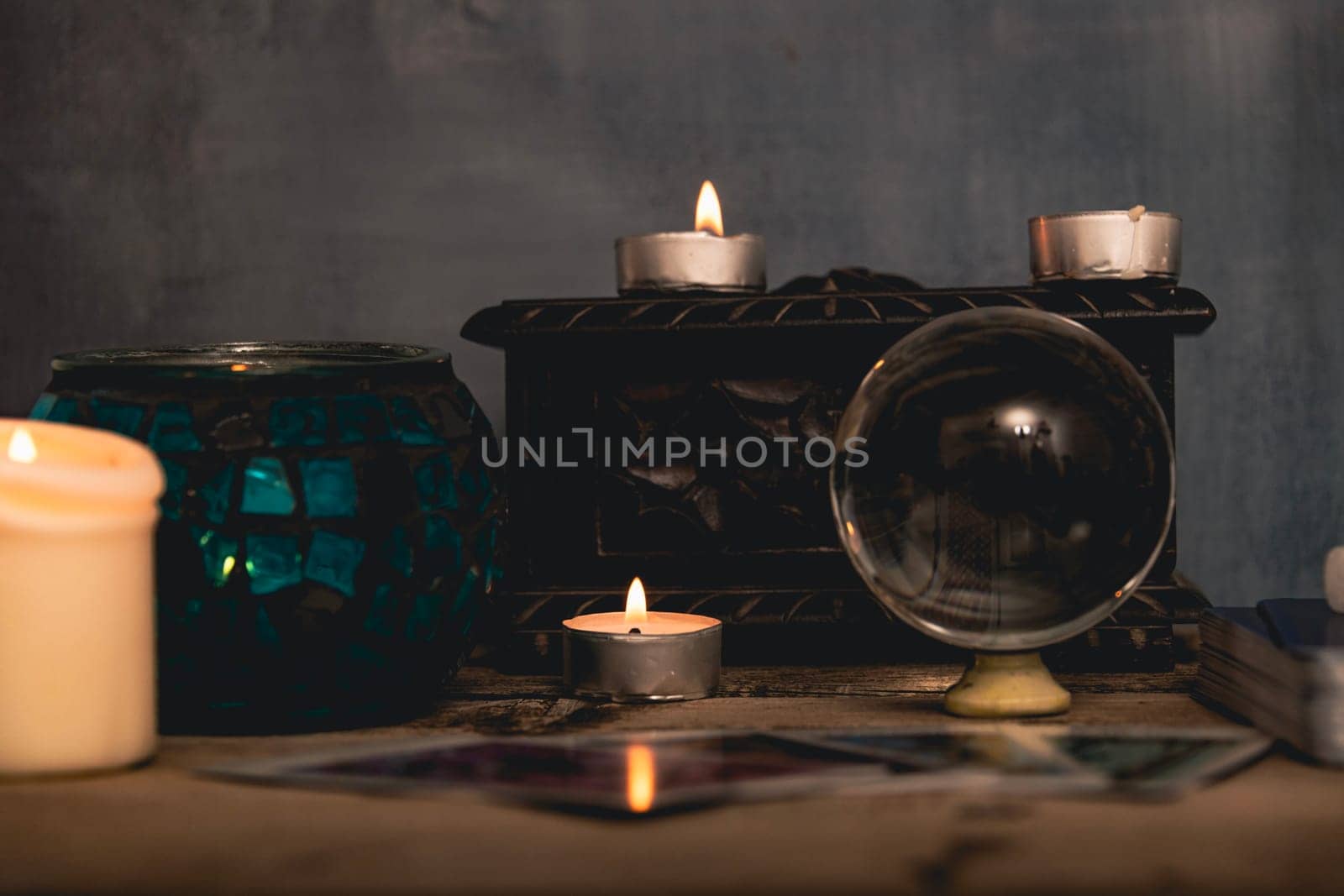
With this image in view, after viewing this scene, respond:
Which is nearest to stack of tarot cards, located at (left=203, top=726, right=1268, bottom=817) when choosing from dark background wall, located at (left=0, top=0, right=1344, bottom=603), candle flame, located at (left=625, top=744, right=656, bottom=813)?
candle flame, located at (left=625, top=744, right=656, bottom=813)

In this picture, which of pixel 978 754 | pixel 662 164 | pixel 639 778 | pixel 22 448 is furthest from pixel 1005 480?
pixel 662 164

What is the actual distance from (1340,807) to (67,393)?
64cm

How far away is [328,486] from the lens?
2.26 feet

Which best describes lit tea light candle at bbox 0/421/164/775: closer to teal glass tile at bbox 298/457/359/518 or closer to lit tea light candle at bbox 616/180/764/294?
teal glass tile at bbox 298/457/359/518

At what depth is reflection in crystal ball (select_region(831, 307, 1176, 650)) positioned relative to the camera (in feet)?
2.30

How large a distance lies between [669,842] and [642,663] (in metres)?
0.27

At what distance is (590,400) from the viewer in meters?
0.91

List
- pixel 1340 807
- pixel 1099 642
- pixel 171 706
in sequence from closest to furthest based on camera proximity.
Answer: pixel 1340 807
pixel 171 706
pixel 1099 642

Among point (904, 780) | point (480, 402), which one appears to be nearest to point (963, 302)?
point (904, 780)

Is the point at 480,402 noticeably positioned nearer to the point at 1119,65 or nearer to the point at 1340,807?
the point at 1119,65

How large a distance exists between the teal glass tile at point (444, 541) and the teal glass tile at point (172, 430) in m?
0.12

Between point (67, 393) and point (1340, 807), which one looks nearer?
point (1340, 807)

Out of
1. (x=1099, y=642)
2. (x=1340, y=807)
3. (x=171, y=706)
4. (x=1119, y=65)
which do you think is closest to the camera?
(x=1340, y=807)

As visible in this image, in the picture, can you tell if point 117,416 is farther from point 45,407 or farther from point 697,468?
point 697,468
